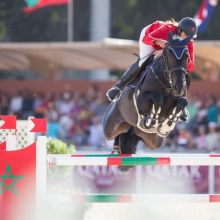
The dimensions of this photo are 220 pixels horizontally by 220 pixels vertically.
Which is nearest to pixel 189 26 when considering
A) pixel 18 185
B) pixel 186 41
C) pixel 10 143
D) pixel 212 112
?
pixel 186 41

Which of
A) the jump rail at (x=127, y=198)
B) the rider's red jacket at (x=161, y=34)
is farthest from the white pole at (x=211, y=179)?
the jump rail at (x=127, y=198)

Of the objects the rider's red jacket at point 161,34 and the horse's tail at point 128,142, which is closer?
the rider's red jacket at point 161,34

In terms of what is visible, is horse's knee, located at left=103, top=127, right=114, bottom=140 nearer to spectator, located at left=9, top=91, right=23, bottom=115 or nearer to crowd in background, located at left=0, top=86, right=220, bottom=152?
crowd in background, located at left=0, top=86, right=220, bottom=152

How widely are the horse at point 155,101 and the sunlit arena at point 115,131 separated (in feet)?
0.04

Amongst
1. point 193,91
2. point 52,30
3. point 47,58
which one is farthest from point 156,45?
point 52,30

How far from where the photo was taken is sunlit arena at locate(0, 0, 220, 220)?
652cm

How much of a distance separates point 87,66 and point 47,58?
1.75 metres

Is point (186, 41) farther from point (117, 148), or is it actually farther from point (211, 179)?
point (211, 179)

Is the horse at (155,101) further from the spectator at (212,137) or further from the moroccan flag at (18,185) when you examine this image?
the spectator at (212,137)

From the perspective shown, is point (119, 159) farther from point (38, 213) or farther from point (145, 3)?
point (145, 3)

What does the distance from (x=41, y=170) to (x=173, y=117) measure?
5.13 ft

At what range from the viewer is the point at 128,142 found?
8414 millimetres

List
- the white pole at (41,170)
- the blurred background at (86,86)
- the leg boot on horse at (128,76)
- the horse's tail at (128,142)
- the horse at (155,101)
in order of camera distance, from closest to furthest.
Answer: the white pole at (41,170)
the horse at (155,101)
the leg boot on horse at (128,76)
the horse's tail at (128,142)
the blurred background at (86,86)

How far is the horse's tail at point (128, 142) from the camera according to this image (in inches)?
331
